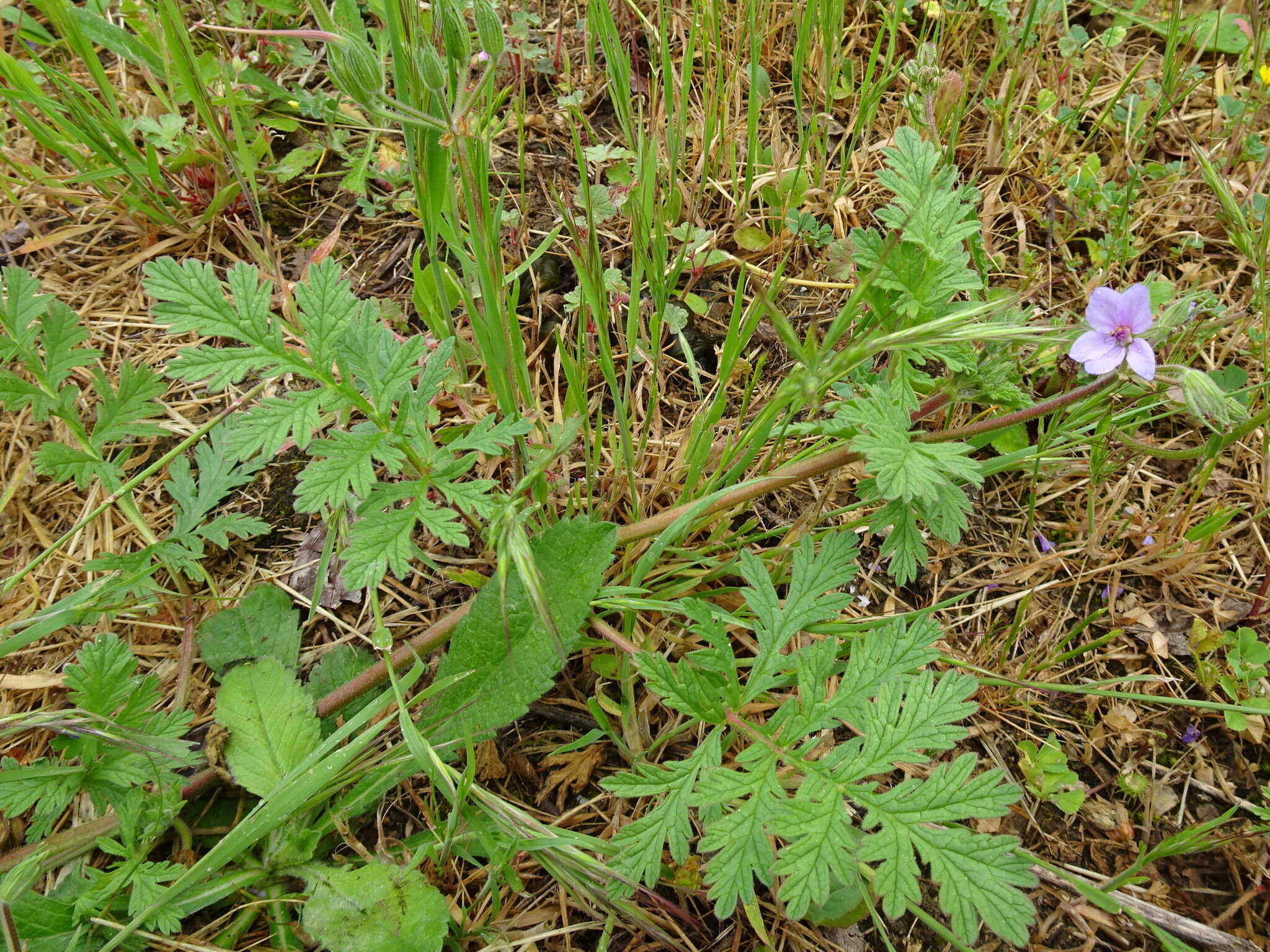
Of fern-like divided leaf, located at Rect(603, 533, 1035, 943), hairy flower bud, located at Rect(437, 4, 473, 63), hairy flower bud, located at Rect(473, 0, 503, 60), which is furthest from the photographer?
hairy flower bud, located at Rect(473, 0, 503, 60)

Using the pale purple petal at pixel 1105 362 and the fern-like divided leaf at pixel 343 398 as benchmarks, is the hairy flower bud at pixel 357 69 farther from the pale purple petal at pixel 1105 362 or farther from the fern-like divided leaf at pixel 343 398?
the pale purple petal at pixel 1105 362

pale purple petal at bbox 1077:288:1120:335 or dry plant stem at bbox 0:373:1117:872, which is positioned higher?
pale purple petal at bbox 1077:288:1120:335

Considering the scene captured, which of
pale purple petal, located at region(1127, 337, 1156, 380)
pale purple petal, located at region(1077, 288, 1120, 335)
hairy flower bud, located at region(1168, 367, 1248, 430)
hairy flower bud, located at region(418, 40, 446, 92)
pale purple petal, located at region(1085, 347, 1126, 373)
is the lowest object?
hairy flower bud, located at region(1168, 367, 1248, 430)

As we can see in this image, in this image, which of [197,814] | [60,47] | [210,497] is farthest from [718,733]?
[60,47]

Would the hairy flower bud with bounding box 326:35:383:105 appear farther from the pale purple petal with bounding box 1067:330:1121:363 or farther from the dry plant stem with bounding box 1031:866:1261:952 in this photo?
the dry plant stem with bounding box 1031:866:1261:952

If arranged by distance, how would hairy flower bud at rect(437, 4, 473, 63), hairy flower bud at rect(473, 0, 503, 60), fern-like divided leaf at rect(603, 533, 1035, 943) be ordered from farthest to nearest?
hairy flower bud at rect(473, 0, 503, 60) → hairy flower bud at rect(437, 4, 473, 63) → fern-like divided leaf at rect(603, 533, 1035, 943)

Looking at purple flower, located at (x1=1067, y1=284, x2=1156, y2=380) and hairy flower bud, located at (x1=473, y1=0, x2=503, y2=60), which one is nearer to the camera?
purple flower, located at (x1=1067, y1=284, x2=1156, y2=380)

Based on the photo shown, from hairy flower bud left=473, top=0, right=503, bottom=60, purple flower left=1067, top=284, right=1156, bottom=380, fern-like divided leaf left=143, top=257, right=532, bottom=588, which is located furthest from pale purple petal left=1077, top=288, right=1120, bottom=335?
hairy flower bud left=473, top=0, right=503, bottom=60

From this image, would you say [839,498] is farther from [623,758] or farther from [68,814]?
[68,814]
